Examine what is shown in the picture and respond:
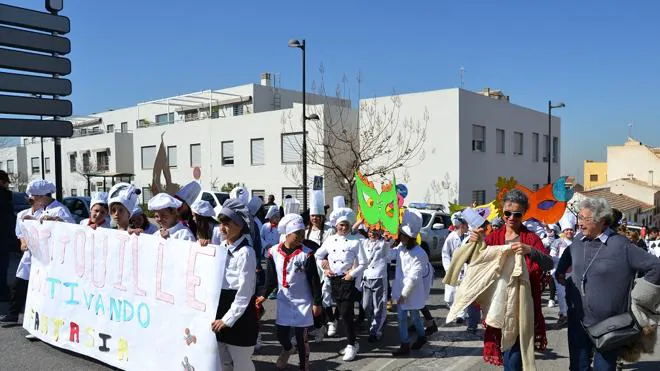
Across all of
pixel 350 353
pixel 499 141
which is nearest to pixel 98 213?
pixel 350 353

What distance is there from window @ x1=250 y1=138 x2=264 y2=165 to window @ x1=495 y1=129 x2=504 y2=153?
1275 centimetres

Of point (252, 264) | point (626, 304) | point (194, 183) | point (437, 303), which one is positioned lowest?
point (437, 303)

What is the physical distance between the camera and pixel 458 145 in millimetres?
23797

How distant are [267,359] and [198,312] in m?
1.83

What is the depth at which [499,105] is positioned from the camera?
2702cm

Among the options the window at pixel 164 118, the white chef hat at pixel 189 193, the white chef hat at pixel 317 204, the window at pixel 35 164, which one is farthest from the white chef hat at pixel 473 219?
the window at pixel 35 164

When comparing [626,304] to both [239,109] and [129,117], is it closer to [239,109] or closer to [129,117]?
[239,109]

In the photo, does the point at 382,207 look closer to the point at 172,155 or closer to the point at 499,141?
the point at 499,141

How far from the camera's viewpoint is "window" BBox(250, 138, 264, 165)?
1155 inches

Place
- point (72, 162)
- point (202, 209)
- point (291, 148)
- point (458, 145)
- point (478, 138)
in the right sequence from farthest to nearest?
point (72, 162)
point (291, 148)
point (478, 138)
point (458, 145)
point (202, 209)

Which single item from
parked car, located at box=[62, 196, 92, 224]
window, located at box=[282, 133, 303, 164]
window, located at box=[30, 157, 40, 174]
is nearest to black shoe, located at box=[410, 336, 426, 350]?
parked car, located at box=[62, 196, 92, 224]

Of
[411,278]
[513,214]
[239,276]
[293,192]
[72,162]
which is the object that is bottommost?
[293,192]

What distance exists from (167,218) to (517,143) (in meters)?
27.5

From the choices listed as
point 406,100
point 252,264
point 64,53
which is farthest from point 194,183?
point 406,100
